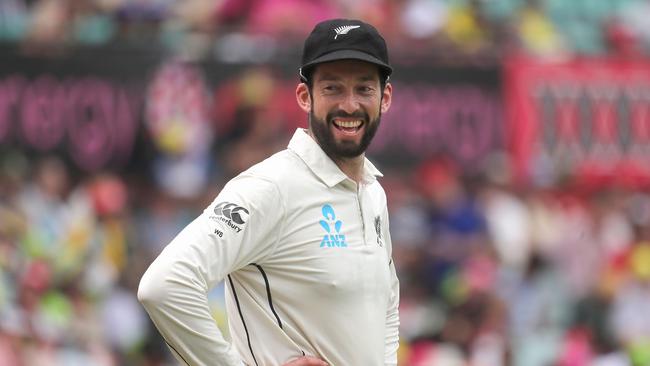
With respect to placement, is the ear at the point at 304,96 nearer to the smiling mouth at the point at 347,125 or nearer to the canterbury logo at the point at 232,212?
the smiling mouth at the point at 347,125

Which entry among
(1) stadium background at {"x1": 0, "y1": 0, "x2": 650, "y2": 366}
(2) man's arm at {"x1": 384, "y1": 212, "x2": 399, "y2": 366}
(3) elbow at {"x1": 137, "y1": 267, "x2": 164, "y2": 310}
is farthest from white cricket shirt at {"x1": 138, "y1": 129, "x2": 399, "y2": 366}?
(1) stadium background at {"x1": 0, "y1": 0, "x2": 650, "y2": 366}

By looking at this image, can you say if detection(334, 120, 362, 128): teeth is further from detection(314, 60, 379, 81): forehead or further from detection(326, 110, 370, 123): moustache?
detection(314, 60, 379, 81): forehead

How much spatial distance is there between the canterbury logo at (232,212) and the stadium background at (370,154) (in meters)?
4.62

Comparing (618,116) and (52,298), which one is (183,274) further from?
(618,116)

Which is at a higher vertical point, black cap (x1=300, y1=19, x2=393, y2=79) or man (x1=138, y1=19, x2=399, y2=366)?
black cap (x1=300, y1=19, x2=393, y2=79)

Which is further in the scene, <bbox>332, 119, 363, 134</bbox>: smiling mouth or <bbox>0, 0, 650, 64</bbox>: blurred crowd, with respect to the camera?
<bbox>0, 0, 650, 64</bbox>: blurred crowd

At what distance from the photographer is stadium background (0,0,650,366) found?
9430 millimetres

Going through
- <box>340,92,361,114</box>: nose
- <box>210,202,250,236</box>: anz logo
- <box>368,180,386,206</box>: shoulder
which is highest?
<box>340,92,361,114</box>: nose

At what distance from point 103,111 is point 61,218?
0.79m

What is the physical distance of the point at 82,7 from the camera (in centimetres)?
Result: 1066

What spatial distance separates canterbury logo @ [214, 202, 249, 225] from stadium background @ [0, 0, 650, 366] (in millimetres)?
4622

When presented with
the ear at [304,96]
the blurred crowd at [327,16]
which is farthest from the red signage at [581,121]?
the ear at [304,96]

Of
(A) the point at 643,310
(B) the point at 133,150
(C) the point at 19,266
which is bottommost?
(A) the point at 643,310

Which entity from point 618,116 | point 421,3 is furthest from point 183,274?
point 421,3
